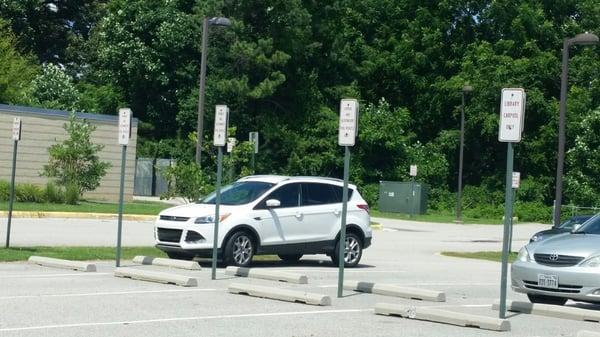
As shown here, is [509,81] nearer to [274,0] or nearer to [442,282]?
[274,0]

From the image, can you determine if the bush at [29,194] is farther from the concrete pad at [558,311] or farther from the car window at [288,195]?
the concrete pad at [558,311]

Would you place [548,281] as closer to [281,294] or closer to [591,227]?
[591,227]

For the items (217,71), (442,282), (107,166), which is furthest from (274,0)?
(442,282)

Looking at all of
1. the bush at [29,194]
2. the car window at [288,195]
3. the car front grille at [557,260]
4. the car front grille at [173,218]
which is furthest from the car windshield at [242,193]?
the bush at [29,194]

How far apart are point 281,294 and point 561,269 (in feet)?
12.4

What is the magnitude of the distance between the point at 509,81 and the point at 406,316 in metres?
52.1

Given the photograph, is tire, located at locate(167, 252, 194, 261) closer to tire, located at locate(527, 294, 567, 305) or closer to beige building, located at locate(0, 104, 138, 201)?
tire, located at locate(527, 294, 567, 305)

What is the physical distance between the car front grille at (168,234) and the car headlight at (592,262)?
8.07m

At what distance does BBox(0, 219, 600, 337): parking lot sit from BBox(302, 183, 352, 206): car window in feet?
4.34

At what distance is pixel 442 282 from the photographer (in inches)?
757

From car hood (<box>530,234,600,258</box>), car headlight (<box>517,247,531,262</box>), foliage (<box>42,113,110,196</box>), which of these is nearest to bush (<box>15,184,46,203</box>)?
foliage (<box>42,113,110,196</box>)

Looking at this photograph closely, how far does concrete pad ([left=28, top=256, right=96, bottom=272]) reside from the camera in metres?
17.9

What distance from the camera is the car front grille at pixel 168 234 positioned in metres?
19.8

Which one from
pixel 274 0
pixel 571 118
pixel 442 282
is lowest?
pixel 442 282
